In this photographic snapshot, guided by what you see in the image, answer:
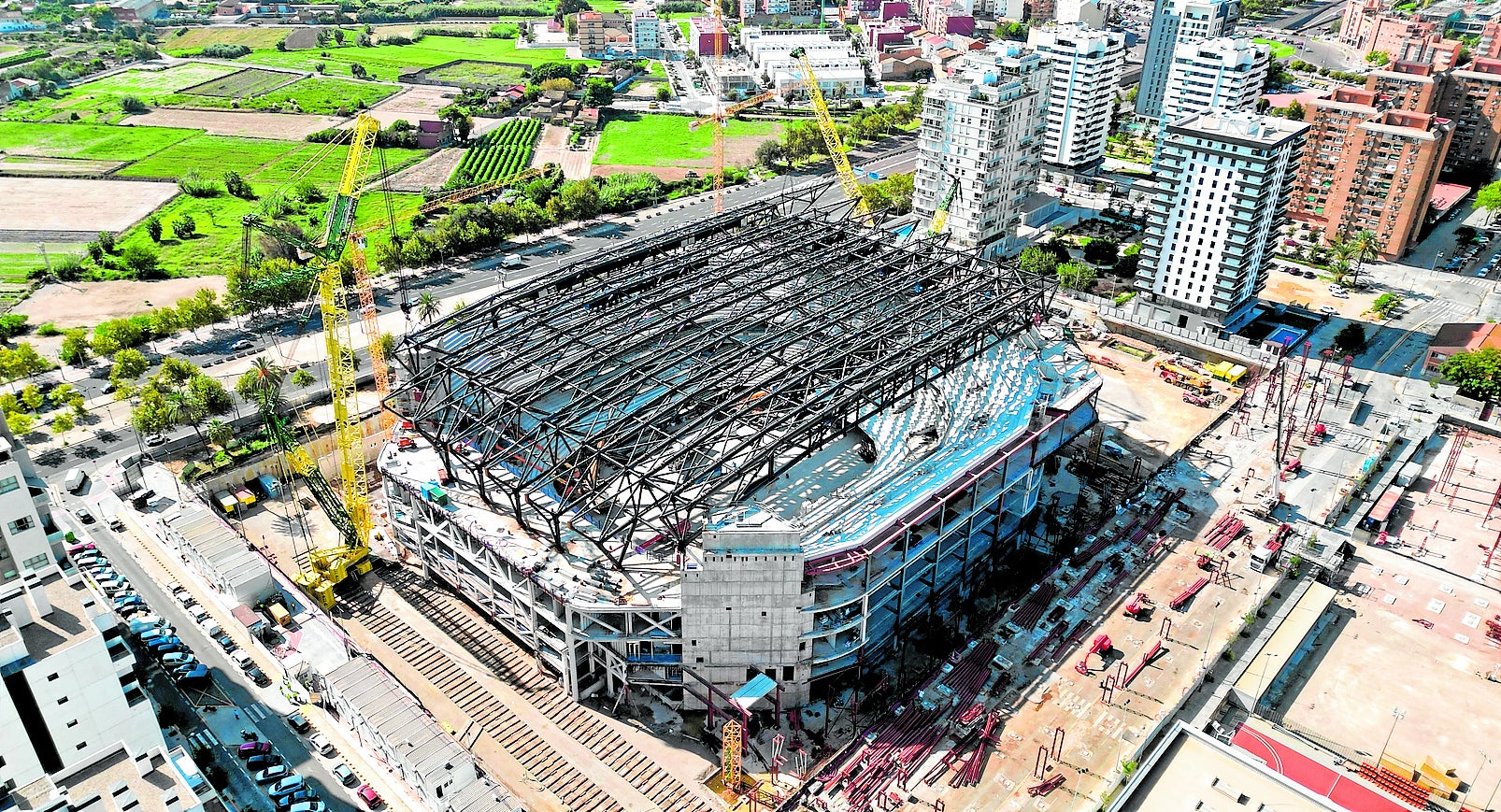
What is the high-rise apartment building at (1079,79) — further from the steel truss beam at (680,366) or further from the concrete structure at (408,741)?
the concrete structure at (408,741)

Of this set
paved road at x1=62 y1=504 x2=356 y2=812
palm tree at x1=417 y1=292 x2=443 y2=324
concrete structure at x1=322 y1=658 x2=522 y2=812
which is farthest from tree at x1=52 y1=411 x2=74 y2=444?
concrete structure at x1=322 y1=658 x2=522 y2=812

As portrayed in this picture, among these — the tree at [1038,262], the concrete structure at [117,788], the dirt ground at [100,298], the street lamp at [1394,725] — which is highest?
the concrete structure at [117,788]

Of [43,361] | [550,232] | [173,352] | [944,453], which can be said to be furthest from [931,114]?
[43,361]

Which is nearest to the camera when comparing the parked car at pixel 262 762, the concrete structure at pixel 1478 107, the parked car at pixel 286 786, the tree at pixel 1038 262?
the parked car at pixel 286 786

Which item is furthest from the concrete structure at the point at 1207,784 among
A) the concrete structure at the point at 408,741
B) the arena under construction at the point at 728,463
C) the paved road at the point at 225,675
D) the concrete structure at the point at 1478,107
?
the concrete structure at the point at 1478,107

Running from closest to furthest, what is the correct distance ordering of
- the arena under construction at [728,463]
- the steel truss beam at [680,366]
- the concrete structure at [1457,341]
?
1. the arena under construction at [728,463]
2. the steel truss beam at [680,366]
3. the concrete structure at [1457,341]

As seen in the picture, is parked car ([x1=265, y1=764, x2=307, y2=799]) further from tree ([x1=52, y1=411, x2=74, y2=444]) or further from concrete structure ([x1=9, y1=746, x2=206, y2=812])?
tree ([x1=52, y1=411, x2=74, y2=444])

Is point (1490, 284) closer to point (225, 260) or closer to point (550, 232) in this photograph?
point (550, 232)

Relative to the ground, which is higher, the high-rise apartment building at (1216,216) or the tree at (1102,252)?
the high-rise apartment building at (1216,216)
